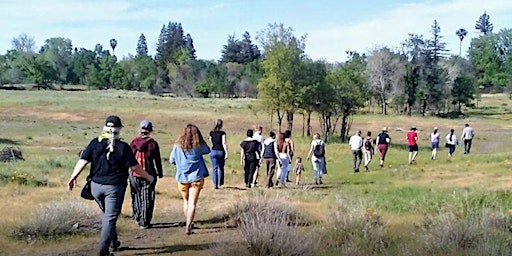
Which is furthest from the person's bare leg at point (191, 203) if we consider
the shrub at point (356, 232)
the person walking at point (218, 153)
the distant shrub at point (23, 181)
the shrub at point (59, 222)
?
the distant shrub at point (23, 181)

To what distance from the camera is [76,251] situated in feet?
31.0

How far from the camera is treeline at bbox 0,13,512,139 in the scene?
52375mm

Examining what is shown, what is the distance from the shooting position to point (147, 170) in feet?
34.8

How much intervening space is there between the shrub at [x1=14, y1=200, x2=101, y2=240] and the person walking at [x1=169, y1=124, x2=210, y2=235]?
1.49 m

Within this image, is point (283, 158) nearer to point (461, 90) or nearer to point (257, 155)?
point (257, 155)

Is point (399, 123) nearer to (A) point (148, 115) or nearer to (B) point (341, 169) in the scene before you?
(A) point (148, 115)

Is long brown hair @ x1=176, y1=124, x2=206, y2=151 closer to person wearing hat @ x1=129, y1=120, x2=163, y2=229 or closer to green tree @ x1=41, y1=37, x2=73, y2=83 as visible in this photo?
person wearing hat @ x1=129, y1=120, x2=163, y2=229

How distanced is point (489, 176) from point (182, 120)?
4523 cm

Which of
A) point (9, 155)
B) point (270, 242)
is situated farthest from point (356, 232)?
point (9, 155)

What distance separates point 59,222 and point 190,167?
83.9 inches

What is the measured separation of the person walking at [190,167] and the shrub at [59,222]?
149 centimetres

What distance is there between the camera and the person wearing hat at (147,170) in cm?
1064

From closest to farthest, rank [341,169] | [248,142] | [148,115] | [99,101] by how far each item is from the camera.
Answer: [248,142] → [341,169] → [148,115] → [99,101]

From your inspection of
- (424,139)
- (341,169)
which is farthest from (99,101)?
(341,169)
